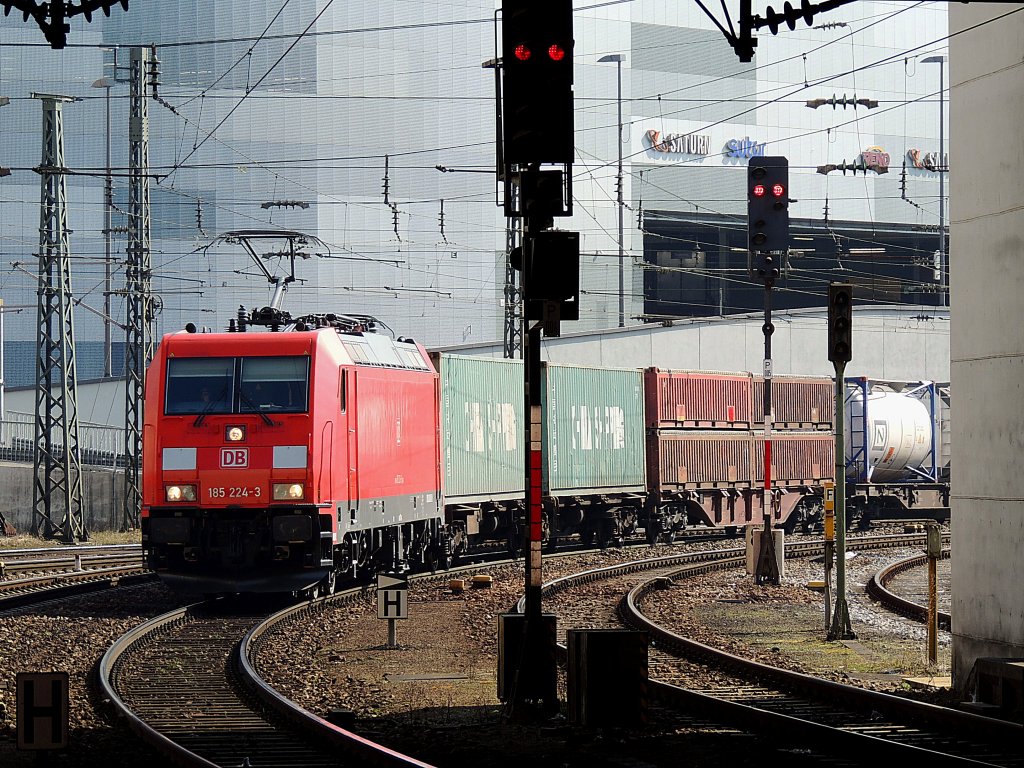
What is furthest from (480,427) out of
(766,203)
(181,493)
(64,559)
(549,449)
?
(766,203)

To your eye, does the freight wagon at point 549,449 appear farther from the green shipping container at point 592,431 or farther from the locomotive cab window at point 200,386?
the locomotive cab window at point 200,386

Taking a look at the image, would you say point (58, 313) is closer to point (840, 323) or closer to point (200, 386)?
point (200, 386)

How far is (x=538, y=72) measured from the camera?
11.2 m

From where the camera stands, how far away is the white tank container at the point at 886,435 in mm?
39438

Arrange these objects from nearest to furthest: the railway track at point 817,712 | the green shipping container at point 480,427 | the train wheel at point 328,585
Result: the railway track at point 817,712 → the train wheel at point 328,585 → the green shipping container at point 480,427

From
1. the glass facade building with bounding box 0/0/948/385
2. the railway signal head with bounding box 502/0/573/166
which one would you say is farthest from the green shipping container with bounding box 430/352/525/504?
the glass facade building with bounding box 0/0/948/385

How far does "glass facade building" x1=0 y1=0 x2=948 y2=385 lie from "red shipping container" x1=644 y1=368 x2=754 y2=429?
1920 cm

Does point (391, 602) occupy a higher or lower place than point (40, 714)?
lower

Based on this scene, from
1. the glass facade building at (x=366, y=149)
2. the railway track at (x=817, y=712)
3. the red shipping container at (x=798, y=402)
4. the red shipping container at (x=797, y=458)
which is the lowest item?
the railway track at (x=817, y=712)

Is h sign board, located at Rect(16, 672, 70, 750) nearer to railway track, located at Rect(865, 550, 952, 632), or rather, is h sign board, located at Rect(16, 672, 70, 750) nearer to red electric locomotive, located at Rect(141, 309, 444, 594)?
red electric locomotive, located at Rect(141, 309, 444, 594)

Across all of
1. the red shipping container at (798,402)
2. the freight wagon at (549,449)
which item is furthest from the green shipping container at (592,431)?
the red shipping container at (798,402)

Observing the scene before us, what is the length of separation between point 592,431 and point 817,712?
765 inches

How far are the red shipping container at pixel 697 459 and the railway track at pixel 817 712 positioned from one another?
15.5 metres

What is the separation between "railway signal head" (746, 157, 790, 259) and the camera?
20156 mm
